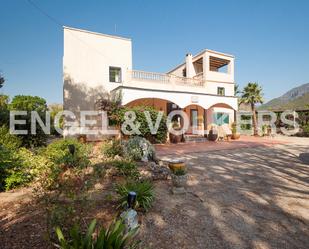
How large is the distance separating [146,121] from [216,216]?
370 inches

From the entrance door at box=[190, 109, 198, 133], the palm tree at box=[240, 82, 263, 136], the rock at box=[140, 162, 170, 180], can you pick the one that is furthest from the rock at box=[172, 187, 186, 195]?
the palm tree at box=[240, 82, 263, 136]

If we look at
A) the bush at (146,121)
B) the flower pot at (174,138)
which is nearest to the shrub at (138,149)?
the bush at (146,121)

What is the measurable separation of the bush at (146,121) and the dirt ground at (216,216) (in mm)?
7007

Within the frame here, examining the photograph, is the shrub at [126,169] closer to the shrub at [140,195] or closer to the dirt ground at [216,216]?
Result: the dirt ground at [216,216]

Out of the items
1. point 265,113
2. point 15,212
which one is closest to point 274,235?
point 15,212

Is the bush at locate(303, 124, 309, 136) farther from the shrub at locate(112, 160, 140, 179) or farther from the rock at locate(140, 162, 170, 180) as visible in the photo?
the shrub at locate(112, 160, 140, 179)

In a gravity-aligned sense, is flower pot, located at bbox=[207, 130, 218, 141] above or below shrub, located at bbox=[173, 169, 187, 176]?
above

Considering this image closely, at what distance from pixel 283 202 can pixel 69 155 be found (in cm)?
638

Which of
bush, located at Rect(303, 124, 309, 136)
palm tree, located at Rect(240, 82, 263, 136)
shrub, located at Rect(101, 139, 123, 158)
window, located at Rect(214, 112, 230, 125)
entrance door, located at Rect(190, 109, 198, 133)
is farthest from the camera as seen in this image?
palm tree, located at Rect(240, 82, 263, 136)

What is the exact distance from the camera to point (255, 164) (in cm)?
820

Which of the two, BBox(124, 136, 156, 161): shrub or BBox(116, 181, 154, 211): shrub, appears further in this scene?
BBox(124, 136, 156, 161): shrub

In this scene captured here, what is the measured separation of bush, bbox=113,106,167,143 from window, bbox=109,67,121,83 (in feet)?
13.9

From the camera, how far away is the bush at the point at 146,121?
12206 mm

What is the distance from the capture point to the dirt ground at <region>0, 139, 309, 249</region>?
118 inches
